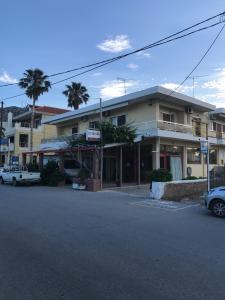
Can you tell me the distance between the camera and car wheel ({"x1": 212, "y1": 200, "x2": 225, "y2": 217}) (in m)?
12.0

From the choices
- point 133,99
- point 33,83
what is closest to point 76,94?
point 33,83

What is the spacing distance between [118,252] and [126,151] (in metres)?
22.7

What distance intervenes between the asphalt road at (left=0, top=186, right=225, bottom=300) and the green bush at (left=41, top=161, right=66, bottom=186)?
14095 millimetres

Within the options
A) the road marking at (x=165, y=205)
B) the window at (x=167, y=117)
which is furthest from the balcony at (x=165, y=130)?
the road marking at (x=165, y=205)

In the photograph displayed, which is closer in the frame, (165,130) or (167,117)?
(165,130)

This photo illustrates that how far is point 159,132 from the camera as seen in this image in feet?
82.5

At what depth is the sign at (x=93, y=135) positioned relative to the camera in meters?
21.8

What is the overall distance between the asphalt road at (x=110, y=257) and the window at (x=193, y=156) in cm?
1901

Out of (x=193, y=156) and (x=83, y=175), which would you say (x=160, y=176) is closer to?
(x=83, y=175)

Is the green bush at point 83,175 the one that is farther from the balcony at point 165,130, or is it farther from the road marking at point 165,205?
the road marking at point 165,205

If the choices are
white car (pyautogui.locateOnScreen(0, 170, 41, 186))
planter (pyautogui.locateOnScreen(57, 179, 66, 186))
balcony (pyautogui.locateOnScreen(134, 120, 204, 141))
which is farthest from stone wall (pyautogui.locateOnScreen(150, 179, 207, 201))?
white car (pyautogui.locateOnScreen(0, 170, 41, 186))

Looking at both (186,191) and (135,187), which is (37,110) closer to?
(135,187)

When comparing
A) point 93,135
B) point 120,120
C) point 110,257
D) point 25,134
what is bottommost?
point 110,257

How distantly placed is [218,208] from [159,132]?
13.5m
